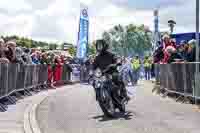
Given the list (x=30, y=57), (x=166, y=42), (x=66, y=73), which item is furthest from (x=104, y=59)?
(x=66, y=73)

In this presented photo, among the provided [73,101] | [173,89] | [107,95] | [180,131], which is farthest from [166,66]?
[180,131]

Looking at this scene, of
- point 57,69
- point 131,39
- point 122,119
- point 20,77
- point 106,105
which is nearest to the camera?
point 122,119

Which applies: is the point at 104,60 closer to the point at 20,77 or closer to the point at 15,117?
the point at 15,117

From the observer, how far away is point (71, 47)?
7962 cm

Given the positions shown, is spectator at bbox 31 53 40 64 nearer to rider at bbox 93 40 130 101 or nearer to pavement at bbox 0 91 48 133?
pavement at bbox 0 91 48 133

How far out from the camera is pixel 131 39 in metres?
92.4

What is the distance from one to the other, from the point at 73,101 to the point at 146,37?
7356cm

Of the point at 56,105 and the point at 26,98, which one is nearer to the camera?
the point at 56,105

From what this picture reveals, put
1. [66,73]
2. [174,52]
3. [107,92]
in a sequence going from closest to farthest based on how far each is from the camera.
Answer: [107,92] → [174,52] → [66,73]

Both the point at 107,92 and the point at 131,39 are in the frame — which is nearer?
the point at 107,92

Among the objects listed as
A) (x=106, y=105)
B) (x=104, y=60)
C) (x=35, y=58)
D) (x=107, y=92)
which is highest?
(x=35, y=58)

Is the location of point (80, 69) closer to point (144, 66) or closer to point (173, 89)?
point (144, 66)

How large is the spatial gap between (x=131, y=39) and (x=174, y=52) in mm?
71079

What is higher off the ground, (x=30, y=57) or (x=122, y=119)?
(x=30, y=57)
